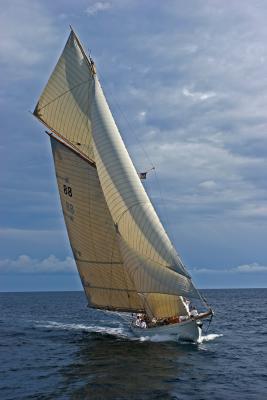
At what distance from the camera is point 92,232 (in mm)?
47031

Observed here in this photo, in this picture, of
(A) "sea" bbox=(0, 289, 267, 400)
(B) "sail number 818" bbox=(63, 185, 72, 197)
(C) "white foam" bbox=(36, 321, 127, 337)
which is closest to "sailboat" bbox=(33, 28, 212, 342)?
(B) "sail number 818" bbox=(63, 185, 72, 197)

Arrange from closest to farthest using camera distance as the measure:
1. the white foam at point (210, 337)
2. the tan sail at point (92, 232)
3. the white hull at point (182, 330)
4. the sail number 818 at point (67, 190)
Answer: the white hull at point (182, 330) < the tan sail at point (92, 232) < the white foam at point (210, 337) < the sail number 818 at point (67, 190)

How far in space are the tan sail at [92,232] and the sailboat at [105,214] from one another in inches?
3.6

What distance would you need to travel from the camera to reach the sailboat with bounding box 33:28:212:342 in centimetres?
3838

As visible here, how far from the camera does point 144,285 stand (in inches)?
1547

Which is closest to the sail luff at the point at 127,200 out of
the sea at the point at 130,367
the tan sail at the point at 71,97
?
the tan sail at the point at 71,97

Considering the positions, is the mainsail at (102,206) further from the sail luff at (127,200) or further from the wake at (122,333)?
the wake at (122,333)

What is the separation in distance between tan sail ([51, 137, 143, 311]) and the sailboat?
0.09 metres

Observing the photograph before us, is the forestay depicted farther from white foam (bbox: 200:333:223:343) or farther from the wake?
white foam (bbox: 200:333:223:343)

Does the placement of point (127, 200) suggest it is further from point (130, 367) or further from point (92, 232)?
point (130, 367)

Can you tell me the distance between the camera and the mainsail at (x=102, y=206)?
126 feet

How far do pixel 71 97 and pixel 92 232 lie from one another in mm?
12784

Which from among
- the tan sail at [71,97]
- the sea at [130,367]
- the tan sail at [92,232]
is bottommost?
the sea at [130,367]

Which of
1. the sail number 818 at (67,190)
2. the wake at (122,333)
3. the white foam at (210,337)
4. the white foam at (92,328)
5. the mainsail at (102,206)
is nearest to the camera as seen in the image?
the mainsail at (102,206)
